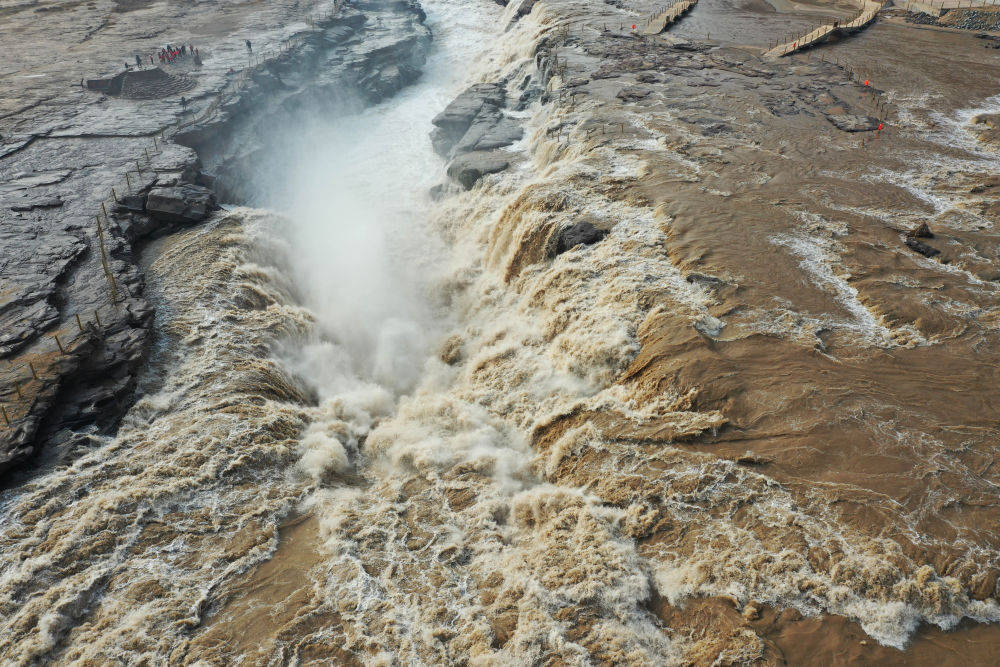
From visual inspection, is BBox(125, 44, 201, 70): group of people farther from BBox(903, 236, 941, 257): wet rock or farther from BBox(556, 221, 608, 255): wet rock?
BBox(903, 236, 941, 257): wet rock

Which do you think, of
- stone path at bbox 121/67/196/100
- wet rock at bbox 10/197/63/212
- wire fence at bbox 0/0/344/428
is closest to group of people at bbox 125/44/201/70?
stone path at bbox 121/67/196/100

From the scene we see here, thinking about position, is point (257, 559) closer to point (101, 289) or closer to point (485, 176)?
point (101, 289)

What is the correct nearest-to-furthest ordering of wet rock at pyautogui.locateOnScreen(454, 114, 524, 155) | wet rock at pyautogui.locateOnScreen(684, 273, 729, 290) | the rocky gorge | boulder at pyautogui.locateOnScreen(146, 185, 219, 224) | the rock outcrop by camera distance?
the rocky gorge
wet rock at pyautogui.locateOnScreen(684, 273, 729, 290)
boulder at pyautogui.locateOnScreen(146, 185, 219, 224)
the rock outcrop
wet rock at pyautogui.locateOnScreen(454, 114, 524, 155)

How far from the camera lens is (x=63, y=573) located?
722 centimetres

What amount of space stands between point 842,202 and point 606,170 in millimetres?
5370

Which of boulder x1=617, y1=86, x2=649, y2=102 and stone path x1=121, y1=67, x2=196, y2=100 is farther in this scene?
stone path x1=121, y1=67, x2=196, y2=100

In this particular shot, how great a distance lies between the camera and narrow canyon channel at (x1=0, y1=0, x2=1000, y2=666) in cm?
669

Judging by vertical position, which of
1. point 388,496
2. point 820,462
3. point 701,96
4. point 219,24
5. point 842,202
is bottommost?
point 388,496

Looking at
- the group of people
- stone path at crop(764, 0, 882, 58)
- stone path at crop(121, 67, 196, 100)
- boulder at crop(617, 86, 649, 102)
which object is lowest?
boulder at crop(617, 86, 649, 102)

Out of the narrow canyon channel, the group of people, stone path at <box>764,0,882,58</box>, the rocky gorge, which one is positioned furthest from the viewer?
the group of people

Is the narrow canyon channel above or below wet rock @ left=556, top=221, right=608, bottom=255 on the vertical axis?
below

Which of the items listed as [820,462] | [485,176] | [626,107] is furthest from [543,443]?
[626,107]

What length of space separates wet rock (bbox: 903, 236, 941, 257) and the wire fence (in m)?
15.2

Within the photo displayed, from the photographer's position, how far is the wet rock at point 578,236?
12.5 m
